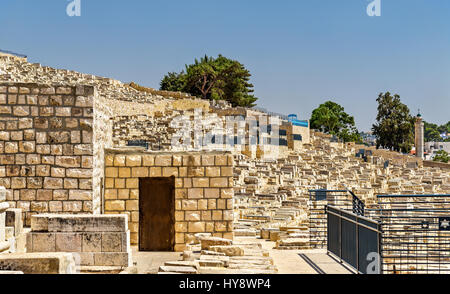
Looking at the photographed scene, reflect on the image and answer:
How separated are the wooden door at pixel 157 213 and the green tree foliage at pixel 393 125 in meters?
69.7

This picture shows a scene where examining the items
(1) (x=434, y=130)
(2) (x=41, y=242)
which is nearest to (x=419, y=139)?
(2) (x=41, y=242)

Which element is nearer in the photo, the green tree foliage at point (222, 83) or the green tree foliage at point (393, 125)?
the green tree foliage at point (222, 83)

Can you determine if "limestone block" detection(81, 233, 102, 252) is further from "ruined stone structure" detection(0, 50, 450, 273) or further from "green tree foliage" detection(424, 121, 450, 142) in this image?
"green tree foliage" detection(424, 121, 450, 142)

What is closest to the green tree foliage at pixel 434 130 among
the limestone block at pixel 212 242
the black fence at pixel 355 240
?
the black fence at pixel 355 240

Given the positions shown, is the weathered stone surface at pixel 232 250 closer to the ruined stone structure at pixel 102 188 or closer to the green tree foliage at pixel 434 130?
the ruined stone structure at pixel 102 188

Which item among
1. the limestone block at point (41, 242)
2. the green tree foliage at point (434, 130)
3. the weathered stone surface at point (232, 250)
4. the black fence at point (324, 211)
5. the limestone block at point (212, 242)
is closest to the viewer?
the limestone block at point (41, 242)

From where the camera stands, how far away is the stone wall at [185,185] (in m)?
11.4

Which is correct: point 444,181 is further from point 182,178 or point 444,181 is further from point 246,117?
point 182,178

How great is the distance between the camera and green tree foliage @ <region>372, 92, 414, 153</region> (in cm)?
7800

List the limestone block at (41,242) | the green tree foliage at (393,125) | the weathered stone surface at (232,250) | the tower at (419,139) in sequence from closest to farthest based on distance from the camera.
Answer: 1. the limestone block at (41,242)
2. the weathered stone surface at (232,250)
3. the tower at (419,139)
4. the green tree foliage at (393,125)

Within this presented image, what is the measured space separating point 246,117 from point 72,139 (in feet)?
116

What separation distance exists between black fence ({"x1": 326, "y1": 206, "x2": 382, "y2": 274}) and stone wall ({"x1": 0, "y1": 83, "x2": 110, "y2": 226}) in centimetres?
458

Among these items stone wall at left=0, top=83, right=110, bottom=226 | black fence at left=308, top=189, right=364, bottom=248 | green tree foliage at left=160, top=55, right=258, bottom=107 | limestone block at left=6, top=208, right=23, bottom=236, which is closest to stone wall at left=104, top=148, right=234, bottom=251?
stone wall at left=0, top=83, right=110, bottom=226

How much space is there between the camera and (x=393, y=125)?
257 ft
